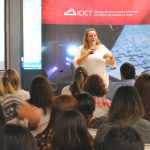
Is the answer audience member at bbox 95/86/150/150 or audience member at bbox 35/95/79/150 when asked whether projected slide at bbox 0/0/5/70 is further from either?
audience member at bbox 95/86/150/150

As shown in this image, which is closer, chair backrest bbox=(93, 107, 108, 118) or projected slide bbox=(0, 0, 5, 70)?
chair backrest bbox=(93, 107, 108, 118)

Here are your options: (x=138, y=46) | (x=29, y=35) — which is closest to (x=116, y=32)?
(x=138, y=46)

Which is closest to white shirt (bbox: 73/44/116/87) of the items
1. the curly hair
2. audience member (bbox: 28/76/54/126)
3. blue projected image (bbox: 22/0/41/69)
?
the curly hair

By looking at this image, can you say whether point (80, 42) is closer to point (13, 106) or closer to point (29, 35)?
point (29, 35)

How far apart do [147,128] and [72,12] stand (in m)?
5.81

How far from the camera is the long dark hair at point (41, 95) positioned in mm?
2420

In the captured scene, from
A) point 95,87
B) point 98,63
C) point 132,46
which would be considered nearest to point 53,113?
point 95,87

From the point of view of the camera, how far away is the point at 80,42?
275 inches

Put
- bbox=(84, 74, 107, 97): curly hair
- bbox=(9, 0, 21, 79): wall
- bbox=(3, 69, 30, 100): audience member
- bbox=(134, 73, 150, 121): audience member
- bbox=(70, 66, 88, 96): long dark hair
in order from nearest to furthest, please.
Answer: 1. bbox=(134, 73, 150, 121): audience member
2. bbox=(84, 74, 107, 97): curly hair
3. bbox=(70, 66, 88, 96): long dark hair
4. bbox=(3, 69, 30, 100): audience member
5. bbox=(9, 0, 21, 79): wall

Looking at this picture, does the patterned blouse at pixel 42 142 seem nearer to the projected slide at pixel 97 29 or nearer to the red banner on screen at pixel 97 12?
the projected slide at pixel 97 29

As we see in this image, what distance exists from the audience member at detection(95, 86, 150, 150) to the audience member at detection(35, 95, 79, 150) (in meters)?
0.27

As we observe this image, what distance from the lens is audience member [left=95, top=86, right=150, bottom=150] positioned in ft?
5.20

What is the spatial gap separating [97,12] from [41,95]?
5040 millimetres

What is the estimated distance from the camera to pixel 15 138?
0.78m
